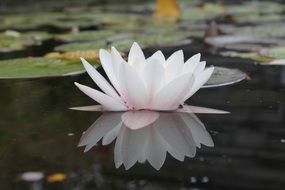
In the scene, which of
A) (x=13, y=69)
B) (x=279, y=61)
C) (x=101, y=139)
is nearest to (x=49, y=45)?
(x=13, y=69)

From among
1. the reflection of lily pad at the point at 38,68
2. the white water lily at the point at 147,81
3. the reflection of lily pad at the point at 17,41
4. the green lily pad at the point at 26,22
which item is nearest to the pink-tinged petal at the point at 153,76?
the white water lily at the point at 147,81

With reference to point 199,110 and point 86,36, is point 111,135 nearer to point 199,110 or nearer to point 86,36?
point 199,110

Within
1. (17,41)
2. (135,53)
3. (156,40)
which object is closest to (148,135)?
(135,53)

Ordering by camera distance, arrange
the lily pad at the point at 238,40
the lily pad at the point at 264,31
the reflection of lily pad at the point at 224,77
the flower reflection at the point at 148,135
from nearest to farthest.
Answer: the flower reflection at the point at 148,135
the reflection of lily pad at the point at 224,77
the lily pad at the point at 238,40
the lily pad at the point at 264,31

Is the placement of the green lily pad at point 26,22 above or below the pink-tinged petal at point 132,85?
below

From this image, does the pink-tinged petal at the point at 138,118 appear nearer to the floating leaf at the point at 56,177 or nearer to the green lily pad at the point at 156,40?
the floating leaf at the point at 56,177

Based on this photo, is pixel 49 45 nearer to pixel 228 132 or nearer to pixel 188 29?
pixel 188 29
